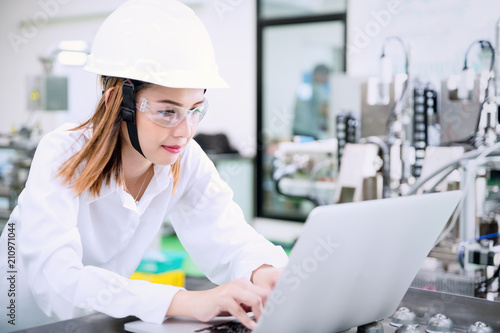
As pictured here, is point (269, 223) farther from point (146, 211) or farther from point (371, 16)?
point (146, 211)

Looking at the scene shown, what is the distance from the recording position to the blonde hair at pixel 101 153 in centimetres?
118

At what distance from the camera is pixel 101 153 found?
1.23 metres

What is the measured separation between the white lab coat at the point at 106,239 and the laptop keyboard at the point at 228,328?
0.09 m

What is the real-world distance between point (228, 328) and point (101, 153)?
0.48 meters

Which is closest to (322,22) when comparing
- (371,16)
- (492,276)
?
(371,16)

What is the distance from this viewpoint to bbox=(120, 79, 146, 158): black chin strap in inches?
47.4

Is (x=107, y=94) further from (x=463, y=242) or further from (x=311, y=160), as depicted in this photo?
(x=311, y=160)

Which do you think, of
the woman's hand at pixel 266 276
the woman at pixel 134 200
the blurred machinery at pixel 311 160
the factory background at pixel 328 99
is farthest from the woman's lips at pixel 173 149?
the blurred machinery at pixel 311 160

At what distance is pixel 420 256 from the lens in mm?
1023

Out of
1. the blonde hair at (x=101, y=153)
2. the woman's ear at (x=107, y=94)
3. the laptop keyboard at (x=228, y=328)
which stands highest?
the woman's ear at (x=107, y=94)

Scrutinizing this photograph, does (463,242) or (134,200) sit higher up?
(134,200)

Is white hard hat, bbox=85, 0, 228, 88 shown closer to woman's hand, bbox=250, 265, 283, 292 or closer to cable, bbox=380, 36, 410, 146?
woman's hand, bbox=250, 265, 283, 292

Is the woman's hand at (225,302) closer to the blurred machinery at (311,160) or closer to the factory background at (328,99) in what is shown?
the factory background at (328,99)

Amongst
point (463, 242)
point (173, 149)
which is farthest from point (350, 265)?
point (463, 242)
